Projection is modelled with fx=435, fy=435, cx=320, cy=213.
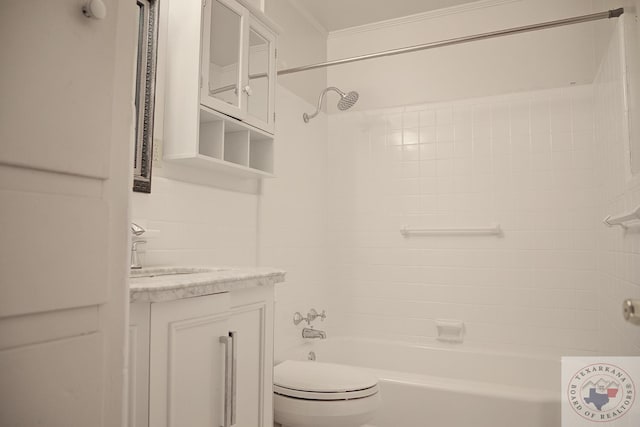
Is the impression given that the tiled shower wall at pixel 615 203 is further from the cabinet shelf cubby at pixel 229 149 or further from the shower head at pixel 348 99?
the cabinet shelf cubby at pixel 229 149

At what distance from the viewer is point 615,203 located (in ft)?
6.73

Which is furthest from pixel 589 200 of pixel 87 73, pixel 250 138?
pixel 87 73

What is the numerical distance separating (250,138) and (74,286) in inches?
65.3

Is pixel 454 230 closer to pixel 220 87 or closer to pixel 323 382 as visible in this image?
pixel 323 382

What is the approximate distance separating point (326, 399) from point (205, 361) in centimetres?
69

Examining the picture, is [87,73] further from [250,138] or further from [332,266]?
[332,266]

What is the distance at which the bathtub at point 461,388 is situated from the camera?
1.83m

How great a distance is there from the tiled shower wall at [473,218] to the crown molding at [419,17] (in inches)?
24.6

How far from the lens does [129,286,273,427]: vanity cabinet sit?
1025mm

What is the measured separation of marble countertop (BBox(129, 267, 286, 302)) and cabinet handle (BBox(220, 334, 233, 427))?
14cm

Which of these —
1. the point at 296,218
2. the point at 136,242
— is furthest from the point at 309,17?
the point at 136,242

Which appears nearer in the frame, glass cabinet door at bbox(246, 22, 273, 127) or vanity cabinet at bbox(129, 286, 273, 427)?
vanity cabinet at bbox(129, 286, 273, 427)

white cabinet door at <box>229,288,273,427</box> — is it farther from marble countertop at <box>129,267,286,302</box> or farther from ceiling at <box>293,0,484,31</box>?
ceiling at <box>293,0,484,31</box>

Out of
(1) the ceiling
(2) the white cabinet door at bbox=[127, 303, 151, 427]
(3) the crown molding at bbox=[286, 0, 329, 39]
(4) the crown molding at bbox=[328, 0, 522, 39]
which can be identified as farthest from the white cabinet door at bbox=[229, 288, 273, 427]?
(4) the crown molding at bbox=[328, 0, 522, 39]
